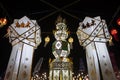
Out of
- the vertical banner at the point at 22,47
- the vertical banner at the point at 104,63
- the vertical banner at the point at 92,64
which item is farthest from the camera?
the vertical banner at the point at 92,64

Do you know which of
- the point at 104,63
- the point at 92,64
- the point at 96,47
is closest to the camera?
the point at 104,63

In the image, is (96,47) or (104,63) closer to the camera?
(104,63)

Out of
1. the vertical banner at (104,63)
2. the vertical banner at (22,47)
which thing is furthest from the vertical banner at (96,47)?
the vertical banner at (22,47)

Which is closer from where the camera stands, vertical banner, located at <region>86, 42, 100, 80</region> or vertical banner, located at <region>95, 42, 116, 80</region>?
vertical banner, located at <region>95, 42, 116, 80</region>

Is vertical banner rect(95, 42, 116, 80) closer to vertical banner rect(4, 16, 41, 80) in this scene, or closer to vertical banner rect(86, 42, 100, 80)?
vertical banner rect(86, 42, 100, 80)

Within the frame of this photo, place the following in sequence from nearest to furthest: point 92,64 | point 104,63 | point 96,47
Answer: point 104,63 → point 92,64 → point 96,47

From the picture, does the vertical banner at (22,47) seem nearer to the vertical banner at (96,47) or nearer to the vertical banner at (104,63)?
the vertical banner at (96,47)

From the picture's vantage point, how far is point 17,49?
11.1m

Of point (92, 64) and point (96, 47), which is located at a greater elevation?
point (96, 47)

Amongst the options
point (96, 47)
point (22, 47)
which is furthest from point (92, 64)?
point (22, 47)

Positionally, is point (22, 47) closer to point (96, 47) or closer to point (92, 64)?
point (92, 64)

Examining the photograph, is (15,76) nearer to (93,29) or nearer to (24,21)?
(24,21)

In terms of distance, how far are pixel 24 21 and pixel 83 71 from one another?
9.07 metres

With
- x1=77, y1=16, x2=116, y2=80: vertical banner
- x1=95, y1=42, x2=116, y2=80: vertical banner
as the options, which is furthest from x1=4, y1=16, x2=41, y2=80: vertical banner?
x1=95, y1=42, x2=116, y2=80: vertical banner
